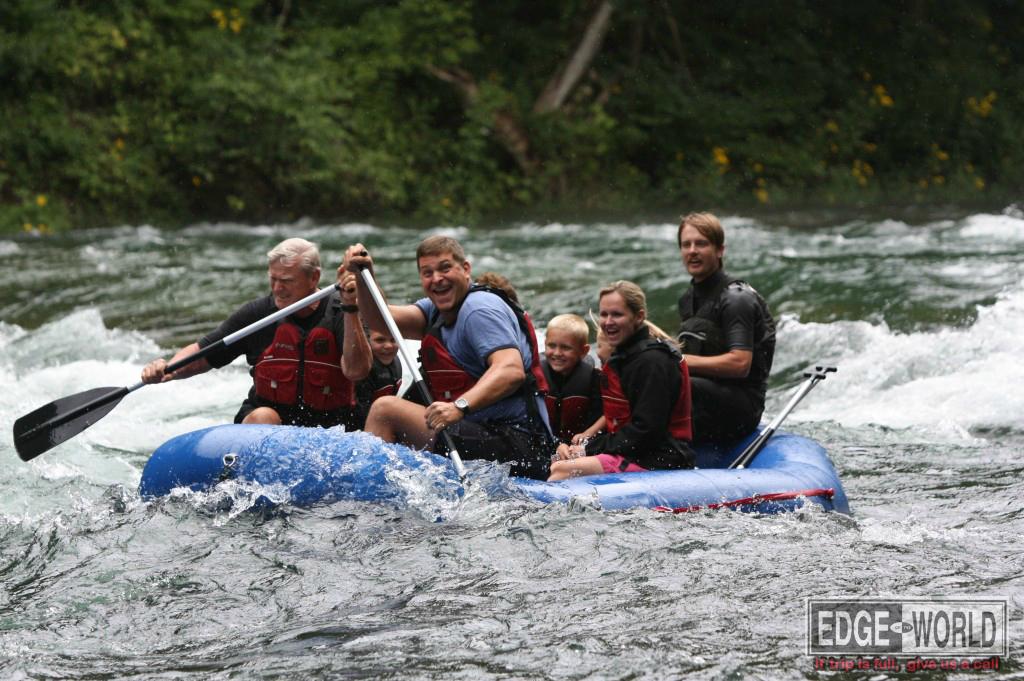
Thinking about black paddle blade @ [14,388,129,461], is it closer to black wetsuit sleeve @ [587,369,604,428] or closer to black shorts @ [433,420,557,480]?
black shorts @ [433,420,557,480]

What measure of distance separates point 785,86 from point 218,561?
16.2 m

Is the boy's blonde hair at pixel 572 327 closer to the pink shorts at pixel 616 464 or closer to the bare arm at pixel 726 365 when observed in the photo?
the bare arm at pixel 726 365

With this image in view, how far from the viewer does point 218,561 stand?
169 inches

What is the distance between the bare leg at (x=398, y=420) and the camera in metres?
4.73

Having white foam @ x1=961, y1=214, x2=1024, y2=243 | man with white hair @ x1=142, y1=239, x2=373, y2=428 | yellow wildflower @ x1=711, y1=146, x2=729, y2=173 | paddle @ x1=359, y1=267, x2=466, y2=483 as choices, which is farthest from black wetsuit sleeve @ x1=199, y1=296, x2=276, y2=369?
yellow wildflower @ x1=711, y1=146, x2=729, y2=173

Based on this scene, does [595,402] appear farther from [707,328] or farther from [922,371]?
[922,371]

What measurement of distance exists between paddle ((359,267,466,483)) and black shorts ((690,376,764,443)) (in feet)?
3.83

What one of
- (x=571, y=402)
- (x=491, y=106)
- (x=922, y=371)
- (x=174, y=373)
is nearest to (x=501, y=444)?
(x=571, y=402)

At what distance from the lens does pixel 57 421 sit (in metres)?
5.20

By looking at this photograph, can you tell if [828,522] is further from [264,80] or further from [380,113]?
[380,113]

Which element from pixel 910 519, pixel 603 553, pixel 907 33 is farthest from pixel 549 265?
pixel 907 33

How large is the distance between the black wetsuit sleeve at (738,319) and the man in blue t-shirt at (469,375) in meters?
0.92

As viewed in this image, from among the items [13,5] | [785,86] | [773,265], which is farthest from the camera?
[785,86]

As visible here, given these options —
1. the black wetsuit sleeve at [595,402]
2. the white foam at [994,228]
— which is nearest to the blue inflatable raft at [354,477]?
the black wetsuit sleeve at [595,402]
